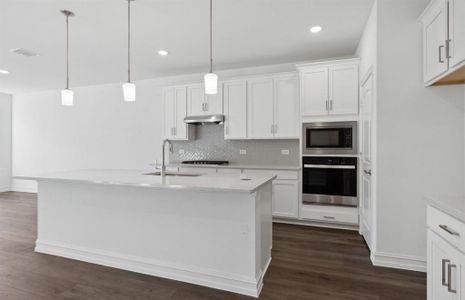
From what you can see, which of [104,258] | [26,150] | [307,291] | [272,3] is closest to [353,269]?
[307,291]

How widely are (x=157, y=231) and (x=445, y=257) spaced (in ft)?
7.31

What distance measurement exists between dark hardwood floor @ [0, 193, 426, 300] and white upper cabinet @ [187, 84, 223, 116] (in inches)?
102

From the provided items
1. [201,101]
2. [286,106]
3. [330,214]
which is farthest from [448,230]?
[201,101]

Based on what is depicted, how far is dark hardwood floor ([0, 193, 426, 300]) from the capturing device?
210 cm

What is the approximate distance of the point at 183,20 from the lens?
2.91 meters

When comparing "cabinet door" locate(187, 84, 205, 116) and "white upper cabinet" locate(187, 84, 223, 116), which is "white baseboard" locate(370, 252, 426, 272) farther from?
"cabinet door" locate(187, 84, 205, 116)

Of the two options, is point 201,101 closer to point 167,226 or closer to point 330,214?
point 167,226

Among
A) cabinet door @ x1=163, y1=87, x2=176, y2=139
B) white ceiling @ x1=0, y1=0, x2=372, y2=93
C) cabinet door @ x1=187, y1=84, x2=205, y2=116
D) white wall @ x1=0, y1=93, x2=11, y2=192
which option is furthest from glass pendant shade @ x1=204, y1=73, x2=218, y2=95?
white wall @ x1=0, y1=93, x2=11, y2=192

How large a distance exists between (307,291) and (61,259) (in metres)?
2.65

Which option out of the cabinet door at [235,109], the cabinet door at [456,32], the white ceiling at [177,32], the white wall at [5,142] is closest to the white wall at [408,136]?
the white ceiling at [177,32]

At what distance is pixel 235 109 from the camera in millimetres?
4434

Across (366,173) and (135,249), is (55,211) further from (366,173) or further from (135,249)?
(366,173)

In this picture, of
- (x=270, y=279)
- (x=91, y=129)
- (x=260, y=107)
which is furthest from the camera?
(x=91, y=129)

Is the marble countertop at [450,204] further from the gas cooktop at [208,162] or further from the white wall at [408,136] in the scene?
the gas cooktop at [208,162]
